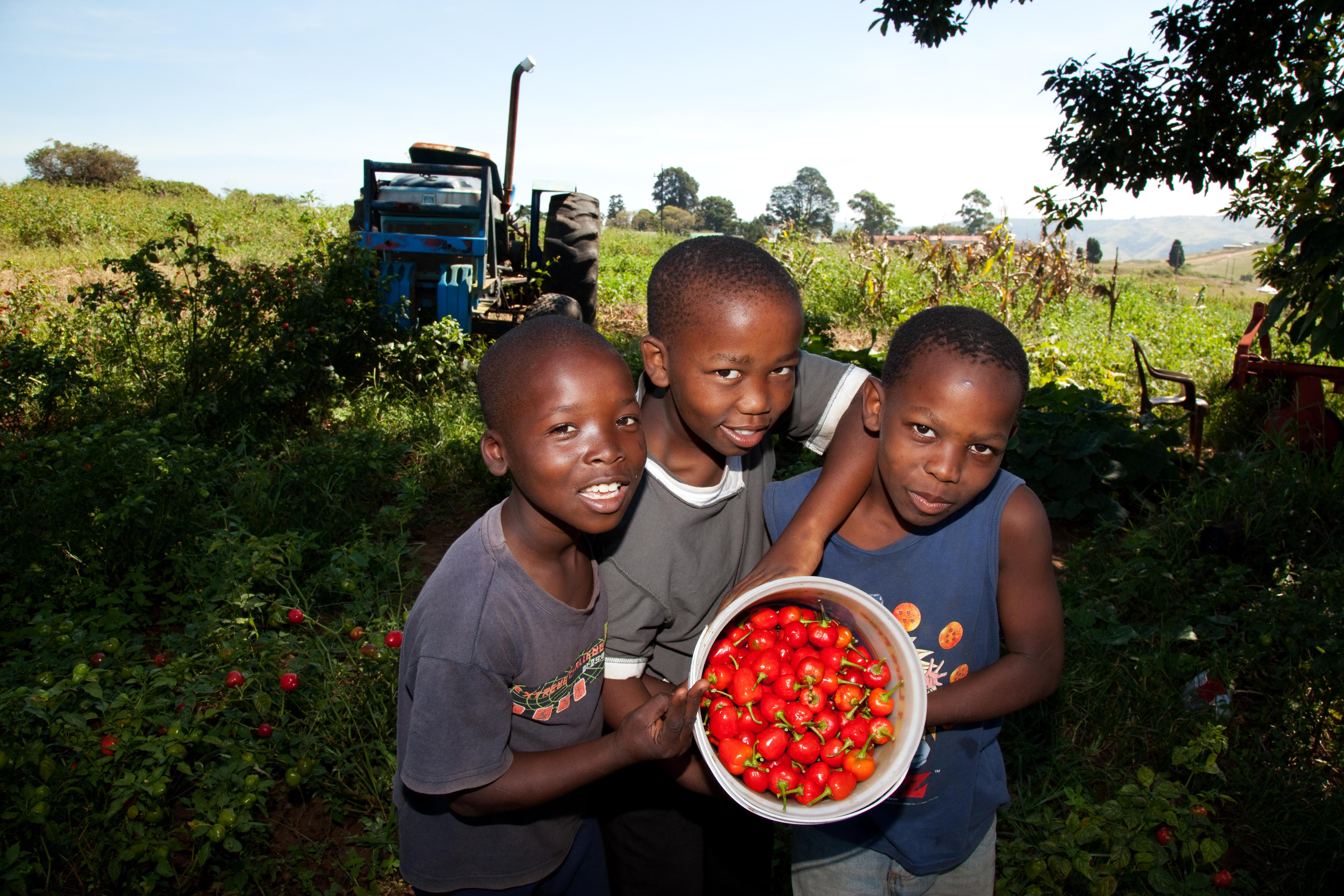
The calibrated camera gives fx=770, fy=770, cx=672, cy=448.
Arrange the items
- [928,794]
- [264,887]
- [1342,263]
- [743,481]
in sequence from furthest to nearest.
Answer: [1342,263] → [264,887] → [743,481] → [928,794]

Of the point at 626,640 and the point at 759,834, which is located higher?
the point at 626,640

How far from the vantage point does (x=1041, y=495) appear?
4.59 metres

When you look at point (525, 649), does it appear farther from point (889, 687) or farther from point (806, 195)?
point (806, 195)

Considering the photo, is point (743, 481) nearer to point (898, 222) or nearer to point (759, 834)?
point (759, 834)

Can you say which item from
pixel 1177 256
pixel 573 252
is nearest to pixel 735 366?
pixel 573 252

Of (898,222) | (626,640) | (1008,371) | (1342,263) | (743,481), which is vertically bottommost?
(626,640)

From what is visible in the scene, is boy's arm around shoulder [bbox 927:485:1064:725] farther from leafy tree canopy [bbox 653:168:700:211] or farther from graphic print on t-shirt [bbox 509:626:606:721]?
leafy tree canopy [bbox 653:168:700:211]

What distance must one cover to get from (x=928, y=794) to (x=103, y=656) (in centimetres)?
265

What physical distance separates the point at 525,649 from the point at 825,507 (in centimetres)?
62

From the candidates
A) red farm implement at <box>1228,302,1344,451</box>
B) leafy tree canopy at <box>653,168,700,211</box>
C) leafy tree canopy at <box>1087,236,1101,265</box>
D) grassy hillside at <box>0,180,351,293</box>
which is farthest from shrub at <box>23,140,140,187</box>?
leafy tree canopy at <box>653,168,700,211</box>

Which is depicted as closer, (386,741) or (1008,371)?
(1008,371)

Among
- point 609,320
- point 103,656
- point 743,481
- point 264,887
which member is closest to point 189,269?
point 609,320

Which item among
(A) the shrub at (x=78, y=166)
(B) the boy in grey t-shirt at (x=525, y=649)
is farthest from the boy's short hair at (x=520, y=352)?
(A) the shrub at (x=78, y=166)

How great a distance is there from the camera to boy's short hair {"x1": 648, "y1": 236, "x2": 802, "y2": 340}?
1445mm
